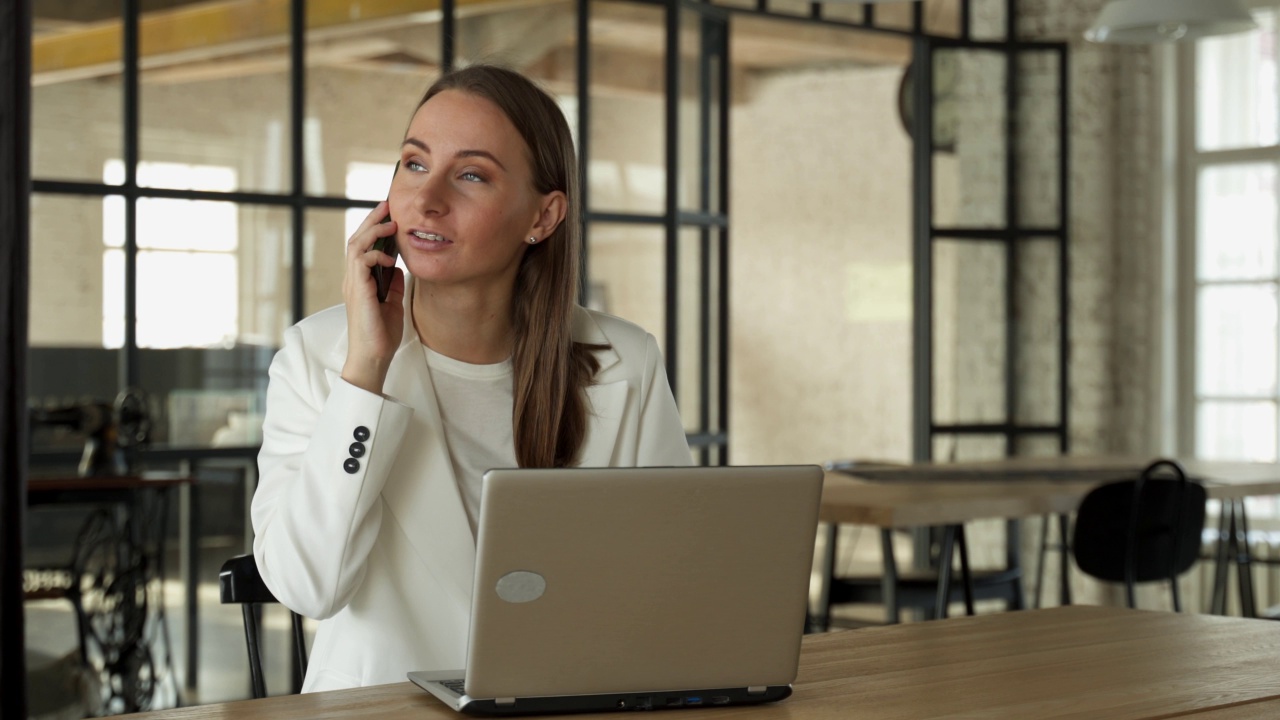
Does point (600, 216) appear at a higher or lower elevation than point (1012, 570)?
higher

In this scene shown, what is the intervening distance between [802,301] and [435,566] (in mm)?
10207

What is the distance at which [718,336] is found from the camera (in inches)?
265

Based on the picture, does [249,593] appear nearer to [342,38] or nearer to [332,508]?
[332,508]

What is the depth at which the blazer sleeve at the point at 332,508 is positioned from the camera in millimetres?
1788

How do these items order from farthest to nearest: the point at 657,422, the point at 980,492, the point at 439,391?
the point at 980,492
the point at 657,422
the point at 439,391

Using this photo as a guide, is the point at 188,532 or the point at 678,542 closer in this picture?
the point at 678,542

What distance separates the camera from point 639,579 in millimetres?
1420

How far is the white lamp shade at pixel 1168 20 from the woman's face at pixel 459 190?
3.58 meters

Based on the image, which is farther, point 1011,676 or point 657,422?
point 657,422

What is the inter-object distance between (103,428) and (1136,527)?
129 inches

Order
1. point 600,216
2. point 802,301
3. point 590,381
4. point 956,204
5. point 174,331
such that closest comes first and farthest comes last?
1. point 590,381
2. point 174,331
3. point 600,216
4. point 956,204
5. point 802,301

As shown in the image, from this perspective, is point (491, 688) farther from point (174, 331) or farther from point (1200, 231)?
point (1200, 231)

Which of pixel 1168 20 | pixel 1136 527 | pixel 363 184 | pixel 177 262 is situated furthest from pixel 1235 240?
pixel 177 262

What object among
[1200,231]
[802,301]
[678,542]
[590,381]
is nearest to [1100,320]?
[1200,231]
